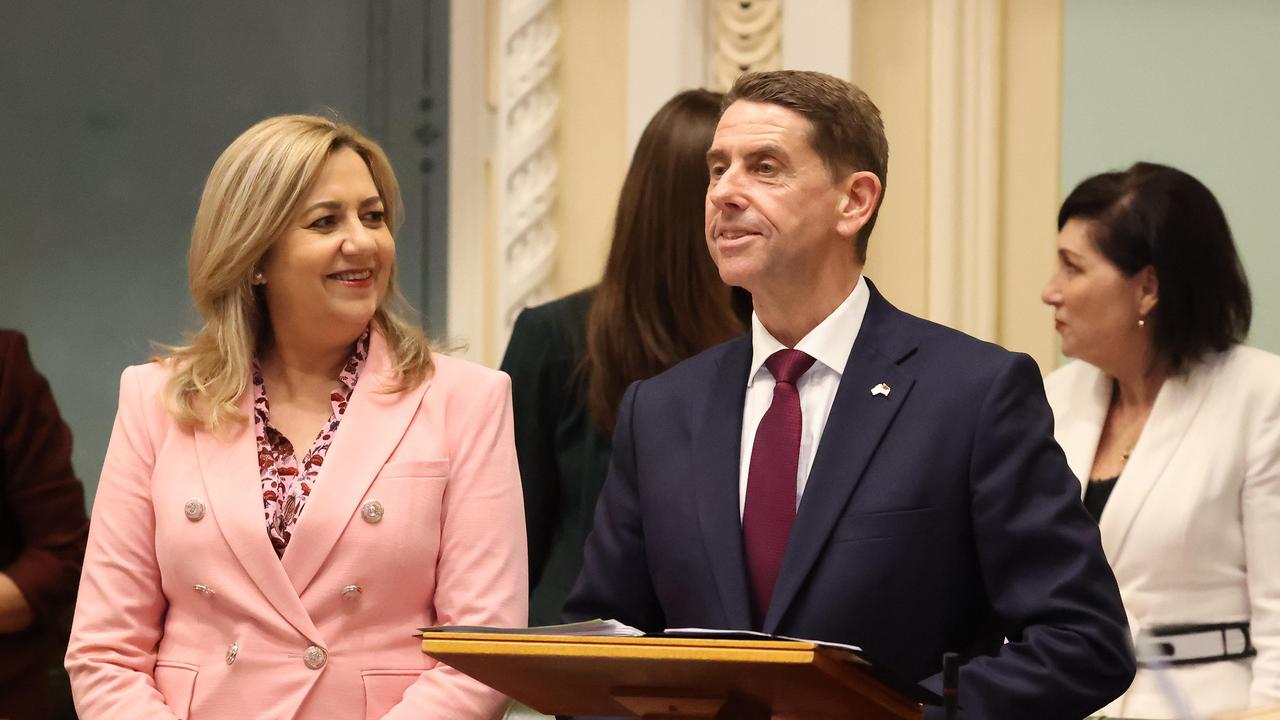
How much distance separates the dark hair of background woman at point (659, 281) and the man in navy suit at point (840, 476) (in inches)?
21.6

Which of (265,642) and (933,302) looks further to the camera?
(933,302)

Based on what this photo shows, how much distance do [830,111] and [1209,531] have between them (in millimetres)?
1569

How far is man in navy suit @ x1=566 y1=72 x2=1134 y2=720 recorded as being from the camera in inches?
102

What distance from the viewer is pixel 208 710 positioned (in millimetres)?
2920

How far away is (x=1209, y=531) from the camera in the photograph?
386 cm

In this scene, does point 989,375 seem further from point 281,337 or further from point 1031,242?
point 1031,242

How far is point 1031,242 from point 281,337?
2315mm

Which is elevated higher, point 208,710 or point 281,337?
point 281,337

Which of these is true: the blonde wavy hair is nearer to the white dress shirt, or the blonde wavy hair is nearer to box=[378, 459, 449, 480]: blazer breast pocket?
box=[378, 459, 449, 480]: blazer breast pocket

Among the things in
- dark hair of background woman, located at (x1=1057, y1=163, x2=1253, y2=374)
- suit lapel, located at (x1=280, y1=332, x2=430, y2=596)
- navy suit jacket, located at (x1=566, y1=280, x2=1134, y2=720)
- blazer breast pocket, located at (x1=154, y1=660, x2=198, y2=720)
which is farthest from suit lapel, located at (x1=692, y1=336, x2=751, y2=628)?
dark hair of background woman, located at (x1=1057, y1=163, x2=1253, y2=374)

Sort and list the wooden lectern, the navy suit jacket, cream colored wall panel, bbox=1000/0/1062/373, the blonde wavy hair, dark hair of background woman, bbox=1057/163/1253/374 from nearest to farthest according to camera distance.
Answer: the wooden lectern, the navy suit jacket, the blonde wavy hair, dark hair of background woman, bbox=1057/163/1253/374, cream colored wall panel, bbox=1000/0/1062/373

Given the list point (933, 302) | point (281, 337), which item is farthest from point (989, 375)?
point (933, 302)

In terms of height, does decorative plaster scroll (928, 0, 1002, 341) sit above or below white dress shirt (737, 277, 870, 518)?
above

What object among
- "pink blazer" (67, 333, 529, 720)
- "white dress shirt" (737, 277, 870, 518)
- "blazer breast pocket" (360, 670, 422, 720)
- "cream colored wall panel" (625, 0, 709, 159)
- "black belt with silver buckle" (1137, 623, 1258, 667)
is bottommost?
"black belt with silver buckle" (1137, 623, 1258, 667)
